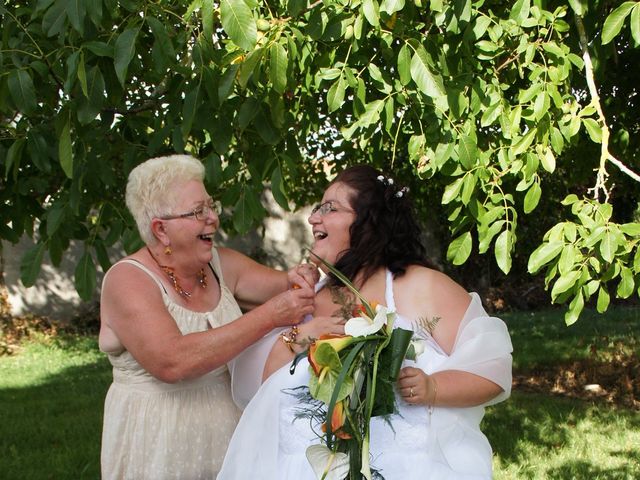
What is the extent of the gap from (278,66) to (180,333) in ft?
3.17

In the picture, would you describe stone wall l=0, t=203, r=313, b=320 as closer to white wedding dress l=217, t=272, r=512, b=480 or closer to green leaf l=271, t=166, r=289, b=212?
green leaf l=271, t=166, r=289, b=212

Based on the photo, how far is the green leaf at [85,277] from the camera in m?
3.54

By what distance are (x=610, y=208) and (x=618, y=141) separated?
83.5 inches


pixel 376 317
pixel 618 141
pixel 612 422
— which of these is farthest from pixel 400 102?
pixel 612 422

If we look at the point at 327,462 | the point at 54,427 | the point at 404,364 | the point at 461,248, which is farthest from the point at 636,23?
the point at 54,427

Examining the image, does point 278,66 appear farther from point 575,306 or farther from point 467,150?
point 575,306

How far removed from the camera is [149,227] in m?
3.05

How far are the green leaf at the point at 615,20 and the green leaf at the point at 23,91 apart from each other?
2.07 m

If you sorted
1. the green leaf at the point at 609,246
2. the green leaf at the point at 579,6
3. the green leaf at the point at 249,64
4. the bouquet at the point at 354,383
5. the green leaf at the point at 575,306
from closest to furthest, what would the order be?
1. the bouquet at the point at 354,383
2. the green leaf at the point at 249,64
3. the green leaf at the point at 609,246
4. the green leaf at the point at 579,6
5. the green leaf at the point at 575,306

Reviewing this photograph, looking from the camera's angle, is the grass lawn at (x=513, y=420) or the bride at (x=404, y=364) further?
the grass lawn at (x=513, y=420)

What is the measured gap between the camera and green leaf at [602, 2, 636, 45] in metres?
3.21

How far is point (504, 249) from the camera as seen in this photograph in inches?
140

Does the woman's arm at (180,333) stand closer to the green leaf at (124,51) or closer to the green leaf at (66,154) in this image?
the green leaf at (66,154)

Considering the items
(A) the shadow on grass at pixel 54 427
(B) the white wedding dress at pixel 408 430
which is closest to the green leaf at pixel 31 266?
(B) the white wedding dress at pixel 408 430
